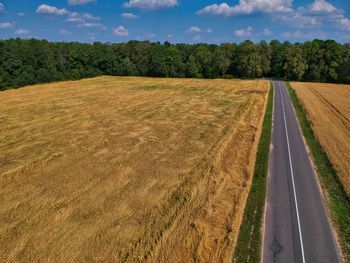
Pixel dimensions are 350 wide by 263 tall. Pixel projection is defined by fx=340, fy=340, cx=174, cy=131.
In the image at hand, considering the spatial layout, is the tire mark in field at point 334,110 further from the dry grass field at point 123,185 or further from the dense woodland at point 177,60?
the dense woodland at point 177,60

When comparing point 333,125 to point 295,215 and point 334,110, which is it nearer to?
point 334,110

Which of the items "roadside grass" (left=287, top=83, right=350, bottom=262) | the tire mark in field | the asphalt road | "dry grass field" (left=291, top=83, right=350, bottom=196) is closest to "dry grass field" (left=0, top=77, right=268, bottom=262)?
the asphalt road

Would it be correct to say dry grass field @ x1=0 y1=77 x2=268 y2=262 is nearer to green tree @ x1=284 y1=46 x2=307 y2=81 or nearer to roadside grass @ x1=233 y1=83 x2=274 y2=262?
roadside grass @ x1=233 y1=83 x2=274 y2=262

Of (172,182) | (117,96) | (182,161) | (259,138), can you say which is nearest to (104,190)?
(172,182)

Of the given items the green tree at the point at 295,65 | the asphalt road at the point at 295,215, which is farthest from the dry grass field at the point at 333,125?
Answer: the green tree at the point at 295,65

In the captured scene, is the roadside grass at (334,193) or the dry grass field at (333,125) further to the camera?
the dry grass field at (333,125)

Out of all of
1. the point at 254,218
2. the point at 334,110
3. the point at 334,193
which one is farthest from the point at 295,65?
the point at 254,218

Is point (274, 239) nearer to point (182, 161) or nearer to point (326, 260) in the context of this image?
point (326, 260)
